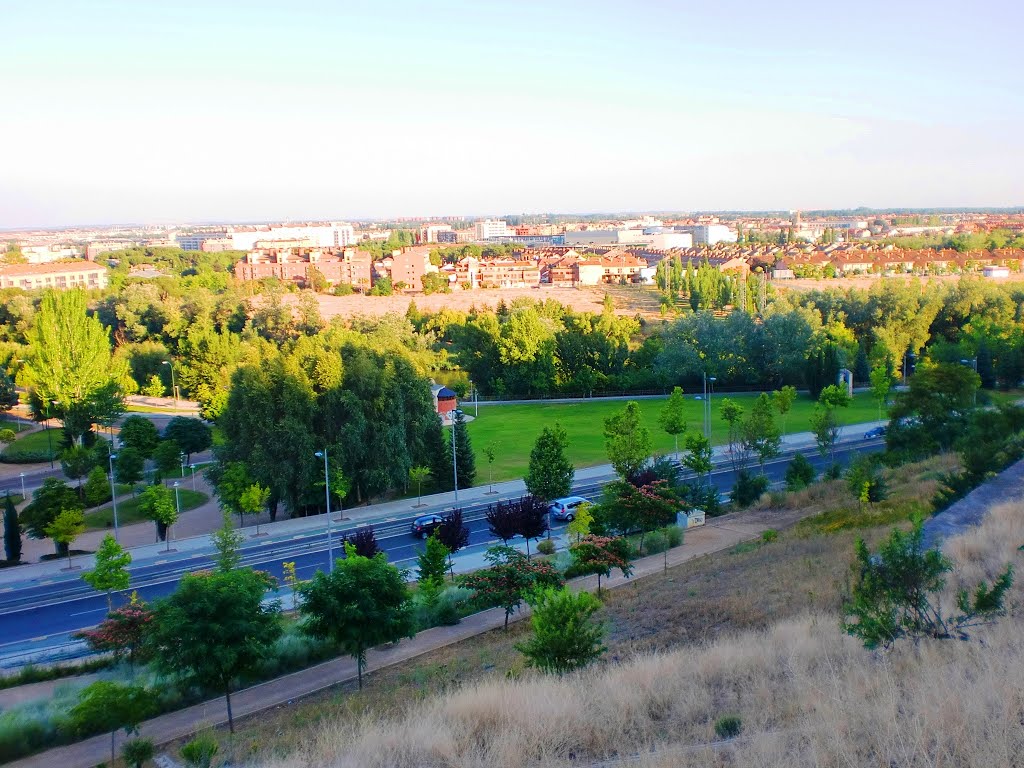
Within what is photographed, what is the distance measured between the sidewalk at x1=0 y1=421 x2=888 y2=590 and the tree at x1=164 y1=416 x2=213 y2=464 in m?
1.53

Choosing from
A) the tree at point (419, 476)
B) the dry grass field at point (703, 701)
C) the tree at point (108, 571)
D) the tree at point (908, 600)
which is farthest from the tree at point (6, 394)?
the tree at point (908, 600)

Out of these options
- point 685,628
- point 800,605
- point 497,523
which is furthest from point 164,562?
point 800,605

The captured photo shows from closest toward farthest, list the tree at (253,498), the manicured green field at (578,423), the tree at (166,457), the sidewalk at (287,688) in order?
1. the sidewalk at (287,688)
2. the tree at (253,498)
3. the tree at (166,457)
4. the manicured green field at (578,423)

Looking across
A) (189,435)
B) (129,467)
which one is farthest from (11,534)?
(189,435)

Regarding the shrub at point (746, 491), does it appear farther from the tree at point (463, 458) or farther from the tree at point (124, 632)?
the tree at point (124, 632)

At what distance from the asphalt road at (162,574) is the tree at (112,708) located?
304 inches

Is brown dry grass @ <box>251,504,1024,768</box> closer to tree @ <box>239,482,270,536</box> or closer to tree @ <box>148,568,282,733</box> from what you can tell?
tree @ <box>148,568,282,733</box>

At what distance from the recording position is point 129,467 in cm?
2984

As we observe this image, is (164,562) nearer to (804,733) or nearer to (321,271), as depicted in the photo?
(804,733)

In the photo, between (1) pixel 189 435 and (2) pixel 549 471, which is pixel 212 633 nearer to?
(2) pixel 549 471

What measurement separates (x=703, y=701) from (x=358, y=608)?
271 inches

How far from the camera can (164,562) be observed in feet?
79.3

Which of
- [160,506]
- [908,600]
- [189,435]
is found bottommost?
[189,435]

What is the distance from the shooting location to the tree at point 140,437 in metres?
32.3
